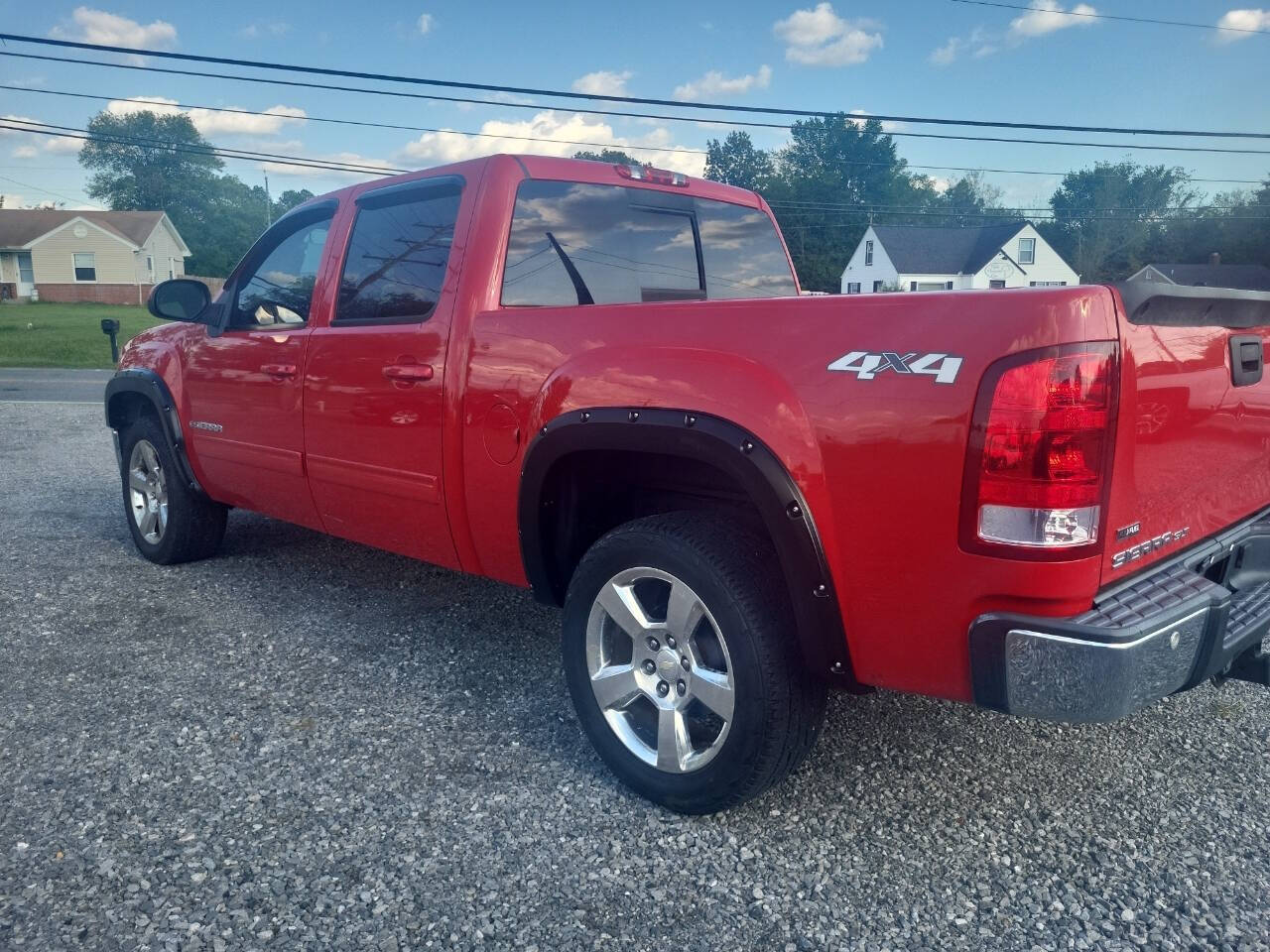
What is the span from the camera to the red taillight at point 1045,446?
6.77ft

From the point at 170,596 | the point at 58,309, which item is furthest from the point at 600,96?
the point at 58,309

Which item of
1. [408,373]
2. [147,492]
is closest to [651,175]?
[408,373]

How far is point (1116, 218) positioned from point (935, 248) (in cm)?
889

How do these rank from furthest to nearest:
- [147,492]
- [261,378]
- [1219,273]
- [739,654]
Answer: [1219,273] < [147,492] < [261,378] < [739,654]

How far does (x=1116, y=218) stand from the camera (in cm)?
4975

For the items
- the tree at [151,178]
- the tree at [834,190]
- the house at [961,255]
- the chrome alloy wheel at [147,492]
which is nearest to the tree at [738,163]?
the tree at [834,190]

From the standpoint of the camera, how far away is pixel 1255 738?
11.0 ft

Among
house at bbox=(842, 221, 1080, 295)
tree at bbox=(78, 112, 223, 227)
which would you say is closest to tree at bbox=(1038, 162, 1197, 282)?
house at bbox=(842, 221, 1080, 295)

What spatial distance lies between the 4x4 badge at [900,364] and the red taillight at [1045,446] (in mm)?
87

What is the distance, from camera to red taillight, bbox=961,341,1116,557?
2.06 meters

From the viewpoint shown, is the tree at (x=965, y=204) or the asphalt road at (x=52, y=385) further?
the tree at (x=965, y=204)

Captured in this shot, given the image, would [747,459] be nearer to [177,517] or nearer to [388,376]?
[388,376]

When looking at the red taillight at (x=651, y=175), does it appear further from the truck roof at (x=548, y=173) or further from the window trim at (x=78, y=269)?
the window trim at (x=78, y=269)

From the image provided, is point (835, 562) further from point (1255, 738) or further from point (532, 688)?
point (1255, 738)
